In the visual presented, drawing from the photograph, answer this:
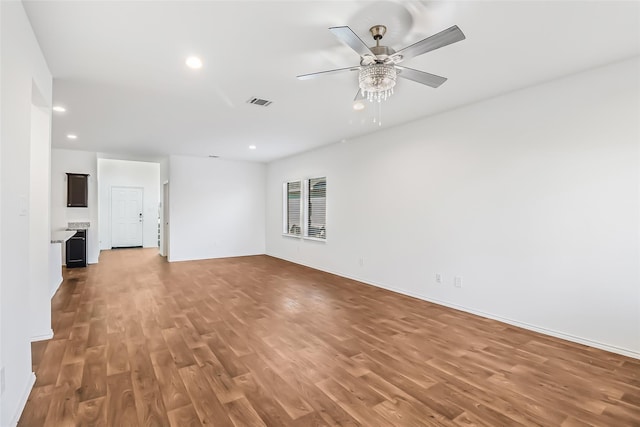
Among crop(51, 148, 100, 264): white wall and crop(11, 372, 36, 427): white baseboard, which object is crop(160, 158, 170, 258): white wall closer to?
crop(51, 148, 100, 264): white wall

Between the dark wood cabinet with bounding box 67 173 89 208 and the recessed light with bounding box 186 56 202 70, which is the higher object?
the recessed light with bounding box 186 56 202 70

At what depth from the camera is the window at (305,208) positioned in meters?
6.59

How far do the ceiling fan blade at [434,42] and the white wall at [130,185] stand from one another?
10451 mm

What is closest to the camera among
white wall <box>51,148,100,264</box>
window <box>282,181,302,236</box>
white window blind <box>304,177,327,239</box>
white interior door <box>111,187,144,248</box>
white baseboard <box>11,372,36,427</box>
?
white baseboard <box>11,372,36,427</box>

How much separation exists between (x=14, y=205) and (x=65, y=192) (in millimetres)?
6425

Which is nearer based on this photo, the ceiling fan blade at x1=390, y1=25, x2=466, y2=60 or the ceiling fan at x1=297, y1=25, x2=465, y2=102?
the ceiling fan blade at x1=390, y1=25, x2=466, y2=60

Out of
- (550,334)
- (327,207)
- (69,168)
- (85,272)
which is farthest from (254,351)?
(69,168)

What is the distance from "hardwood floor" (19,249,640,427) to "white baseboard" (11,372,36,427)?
0.14 ft

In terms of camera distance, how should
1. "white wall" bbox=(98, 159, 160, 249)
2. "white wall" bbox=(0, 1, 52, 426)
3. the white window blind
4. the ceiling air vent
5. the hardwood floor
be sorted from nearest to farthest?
"white wall" bbox=(0, 1, 52, 426)
the hardwood floor
the ceiling air vent
the white window blind
"white wall" bbox=(98, 159, 160, 249)

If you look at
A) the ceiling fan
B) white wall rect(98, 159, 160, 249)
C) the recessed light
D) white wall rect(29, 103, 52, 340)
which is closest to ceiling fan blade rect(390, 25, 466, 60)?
the ceiling fan

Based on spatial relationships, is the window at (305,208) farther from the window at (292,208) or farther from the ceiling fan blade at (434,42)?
the ceiling fan blade at (434,42)

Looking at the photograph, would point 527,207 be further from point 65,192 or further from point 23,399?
point 65,192

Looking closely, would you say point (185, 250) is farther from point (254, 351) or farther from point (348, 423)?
point (348, 423)

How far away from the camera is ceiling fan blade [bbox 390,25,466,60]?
6.03ft
